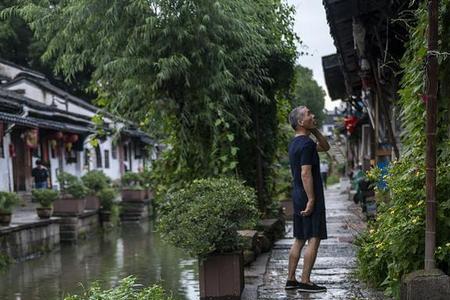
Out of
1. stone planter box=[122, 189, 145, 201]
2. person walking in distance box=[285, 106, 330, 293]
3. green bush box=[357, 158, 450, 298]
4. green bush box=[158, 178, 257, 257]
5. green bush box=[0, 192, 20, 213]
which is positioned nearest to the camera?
green bush box=[357, 158, 450, 298]

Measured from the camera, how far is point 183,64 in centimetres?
923

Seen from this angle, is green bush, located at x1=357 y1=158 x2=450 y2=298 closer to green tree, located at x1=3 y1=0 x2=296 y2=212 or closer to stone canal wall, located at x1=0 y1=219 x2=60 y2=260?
green tree, located at x1=3 y1=0 x2=296 y2=212

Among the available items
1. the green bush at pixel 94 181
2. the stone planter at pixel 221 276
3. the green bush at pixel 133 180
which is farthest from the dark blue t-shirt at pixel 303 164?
the green bush at pixel 133 180

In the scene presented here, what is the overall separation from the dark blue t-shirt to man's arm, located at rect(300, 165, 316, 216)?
6 centimetres

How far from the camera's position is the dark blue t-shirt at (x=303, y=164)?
640cm

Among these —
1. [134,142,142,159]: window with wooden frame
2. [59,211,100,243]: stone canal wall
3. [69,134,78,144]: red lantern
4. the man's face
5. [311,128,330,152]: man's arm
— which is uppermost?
[69,134,78,144]: red lantern

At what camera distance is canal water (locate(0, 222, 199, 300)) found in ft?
34.7

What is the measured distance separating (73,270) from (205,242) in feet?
26.1

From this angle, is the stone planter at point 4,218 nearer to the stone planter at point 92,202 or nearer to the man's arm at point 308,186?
the stone planter at point 92,202

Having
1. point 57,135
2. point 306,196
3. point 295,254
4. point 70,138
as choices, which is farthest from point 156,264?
point 70,138

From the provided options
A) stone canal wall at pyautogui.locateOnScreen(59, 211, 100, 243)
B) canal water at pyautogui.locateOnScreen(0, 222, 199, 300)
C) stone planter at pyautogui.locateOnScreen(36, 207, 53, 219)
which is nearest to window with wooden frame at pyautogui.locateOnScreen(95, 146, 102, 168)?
stone canal wall at pyautogui.locateOnScreen(59, 211, 100, 243)

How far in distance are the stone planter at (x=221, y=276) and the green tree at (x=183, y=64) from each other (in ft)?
11.3

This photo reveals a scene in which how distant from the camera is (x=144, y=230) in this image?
21.6 m

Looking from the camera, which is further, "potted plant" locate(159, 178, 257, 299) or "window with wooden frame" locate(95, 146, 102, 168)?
"window with wooden frame" locate(95, 146, 102, 168)
